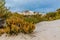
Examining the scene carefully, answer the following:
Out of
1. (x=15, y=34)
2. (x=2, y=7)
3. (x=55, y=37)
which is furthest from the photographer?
(x=2, y=7)

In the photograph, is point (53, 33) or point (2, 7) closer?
point (53, 33)

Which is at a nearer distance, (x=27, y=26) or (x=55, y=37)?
(x=55, y=37)

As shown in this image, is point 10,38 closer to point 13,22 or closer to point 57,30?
point 13,22

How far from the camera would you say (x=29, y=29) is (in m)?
11.7

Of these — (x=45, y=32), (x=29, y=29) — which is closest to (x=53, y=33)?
(x=45, y=32)

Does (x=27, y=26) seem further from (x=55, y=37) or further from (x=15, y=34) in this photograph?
(x=55, y=37)

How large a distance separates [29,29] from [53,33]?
4.21ft

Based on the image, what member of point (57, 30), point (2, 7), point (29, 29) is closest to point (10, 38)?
point (29, 29)

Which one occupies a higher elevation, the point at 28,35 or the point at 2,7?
the point at 2,7

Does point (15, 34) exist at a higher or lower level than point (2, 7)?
lower

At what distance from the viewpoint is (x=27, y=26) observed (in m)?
11.8

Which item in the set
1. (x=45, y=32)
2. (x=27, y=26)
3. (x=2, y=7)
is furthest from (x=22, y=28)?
(x=2, y=7)

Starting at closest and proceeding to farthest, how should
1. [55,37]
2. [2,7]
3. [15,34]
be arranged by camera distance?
[55,37]
[15,34]
[2,7]

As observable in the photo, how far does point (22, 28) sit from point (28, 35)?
1.73 feet
